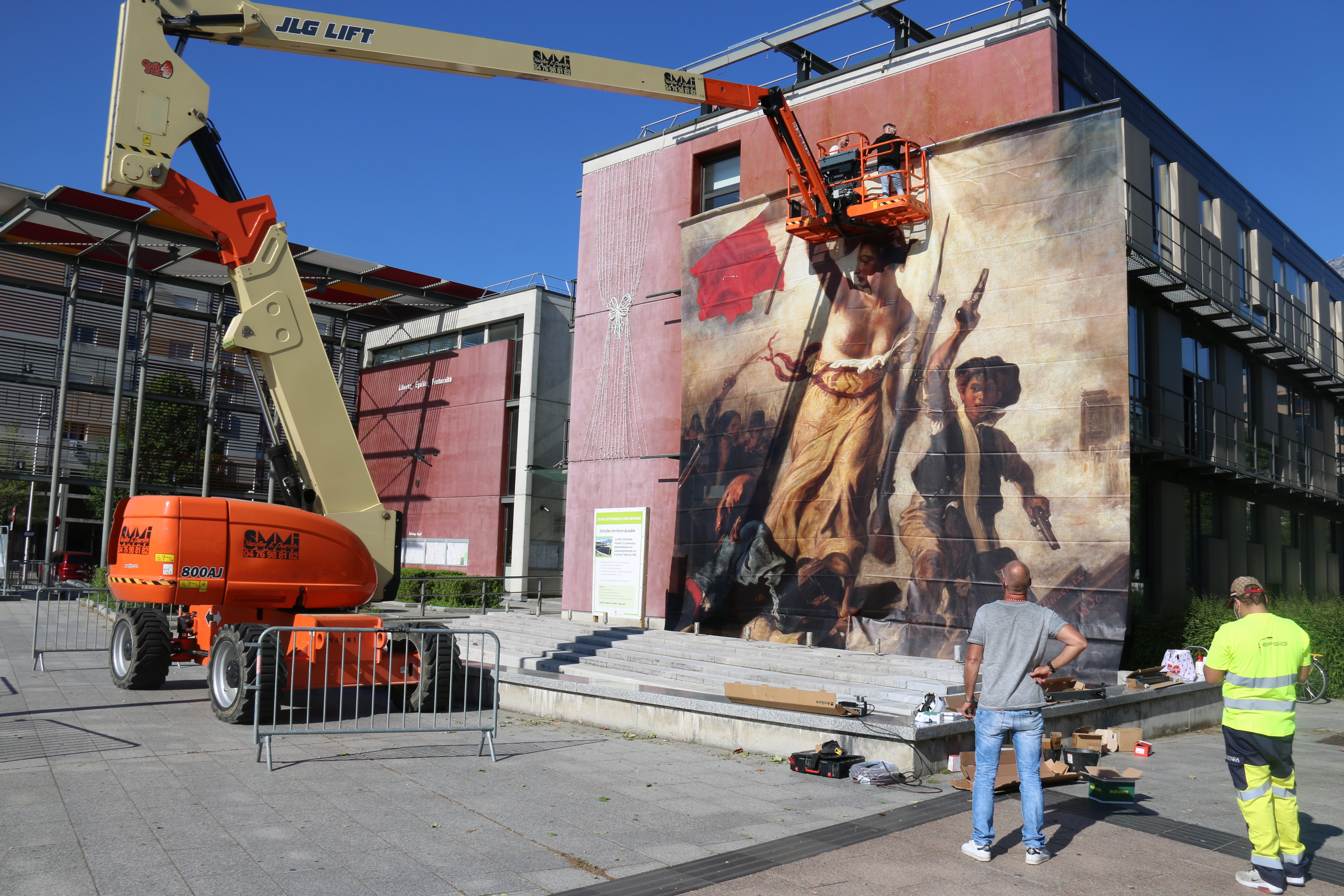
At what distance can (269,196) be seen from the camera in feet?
42.7

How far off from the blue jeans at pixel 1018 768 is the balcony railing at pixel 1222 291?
1155 centimetres

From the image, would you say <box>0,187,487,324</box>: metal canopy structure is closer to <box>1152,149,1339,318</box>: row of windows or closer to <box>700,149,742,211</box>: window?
<box>700,149,742,211</box>: window

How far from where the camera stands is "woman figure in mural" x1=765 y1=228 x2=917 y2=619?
55.0ft

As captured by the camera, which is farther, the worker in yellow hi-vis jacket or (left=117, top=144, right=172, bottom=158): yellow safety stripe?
(left=117, top=144, right=172, bottom=158): yellow safety stripe

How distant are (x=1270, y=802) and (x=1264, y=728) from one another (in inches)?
18.0

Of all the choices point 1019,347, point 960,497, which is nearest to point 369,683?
point 960,497

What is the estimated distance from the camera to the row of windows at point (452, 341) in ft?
113

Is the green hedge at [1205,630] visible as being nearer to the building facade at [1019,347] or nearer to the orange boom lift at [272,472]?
the building facade at [1019,347]

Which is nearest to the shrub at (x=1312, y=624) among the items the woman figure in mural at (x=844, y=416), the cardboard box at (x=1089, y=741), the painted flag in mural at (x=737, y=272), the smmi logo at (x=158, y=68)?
the woman figure in mural at (x=844, y=416)

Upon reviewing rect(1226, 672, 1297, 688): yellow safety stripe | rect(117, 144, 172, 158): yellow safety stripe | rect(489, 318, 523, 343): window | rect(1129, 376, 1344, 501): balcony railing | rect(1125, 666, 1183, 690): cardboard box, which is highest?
rect(489, 318, 523, 343): window

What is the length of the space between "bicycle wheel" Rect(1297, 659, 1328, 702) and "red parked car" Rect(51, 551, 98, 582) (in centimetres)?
3828

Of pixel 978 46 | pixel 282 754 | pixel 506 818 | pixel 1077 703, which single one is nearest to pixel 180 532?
pixel 282 754

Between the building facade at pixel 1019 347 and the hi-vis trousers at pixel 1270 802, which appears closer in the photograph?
the hi-vis trousers at pixel 1270 802

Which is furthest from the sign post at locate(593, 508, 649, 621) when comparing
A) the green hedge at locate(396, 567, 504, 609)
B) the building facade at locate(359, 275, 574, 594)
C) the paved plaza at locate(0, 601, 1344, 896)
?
the paved plaza at locate(0, 601, 1344, 896)
